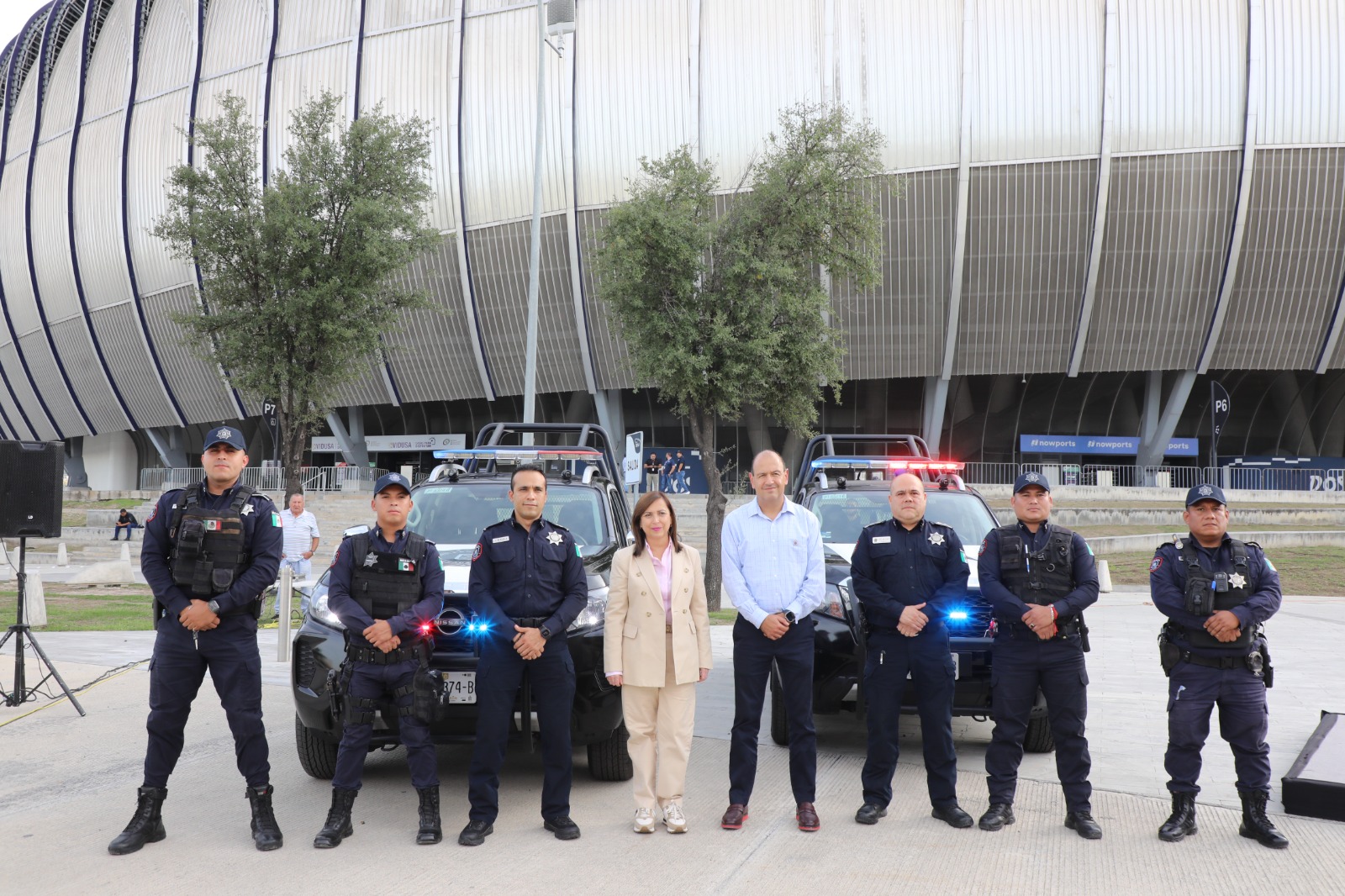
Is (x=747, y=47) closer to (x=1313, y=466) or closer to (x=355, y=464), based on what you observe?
(x=355, y=464)

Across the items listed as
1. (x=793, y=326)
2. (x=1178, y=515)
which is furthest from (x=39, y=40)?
(x=1178, y=515)

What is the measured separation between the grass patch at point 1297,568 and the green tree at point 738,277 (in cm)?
825

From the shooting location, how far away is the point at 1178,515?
2898cm

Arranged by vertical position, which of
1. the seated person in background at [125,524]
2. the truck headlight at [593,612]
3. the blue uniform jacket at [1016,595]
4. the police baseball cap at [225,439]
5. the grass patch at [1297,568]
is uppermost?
the police baseball cap at [225,439]

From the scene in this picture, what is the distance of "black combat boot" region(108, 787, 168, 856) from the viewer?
194 inches

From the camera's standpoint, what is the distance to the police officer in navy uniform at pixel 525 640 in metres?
5.24

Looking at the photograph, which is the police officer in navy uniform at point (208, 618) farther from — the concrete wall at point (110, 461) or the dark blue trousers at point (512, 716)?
the concrete wall at point (110, 461)

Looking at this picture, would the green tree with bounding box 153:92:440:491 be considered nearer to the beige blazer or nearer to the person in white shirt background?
the person in white shirt background

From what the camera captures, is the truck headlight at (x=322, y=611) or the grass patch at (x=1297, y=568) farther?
the grass patch at (x=1297, y=568)

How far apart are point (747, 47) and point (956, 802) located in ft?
103

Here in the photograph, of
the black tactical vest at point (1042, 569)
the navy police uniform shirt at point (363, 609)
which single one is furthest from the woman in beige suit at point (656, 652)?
the black tactical vest at point (1042, 569)

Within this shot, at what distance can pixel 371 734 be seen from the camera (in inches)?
206

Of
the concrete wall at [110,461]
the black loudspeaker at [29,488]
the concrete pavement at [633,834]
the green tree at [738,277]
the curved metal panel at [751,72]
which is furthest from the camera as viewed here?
the concrete wall at [110,461]

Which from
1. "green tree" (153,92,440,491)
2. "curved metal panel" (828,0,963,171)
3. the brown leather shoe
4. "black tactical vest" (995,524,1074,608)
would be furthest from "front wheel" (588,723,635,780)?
"curved metal panel" (828,0,963,171)
